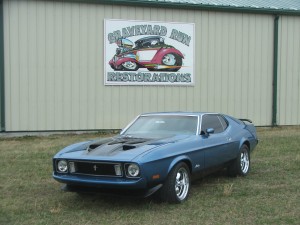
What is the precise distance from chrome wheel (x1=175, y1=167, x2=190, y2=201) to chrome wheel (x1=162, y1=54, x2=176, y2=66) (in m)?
9.64

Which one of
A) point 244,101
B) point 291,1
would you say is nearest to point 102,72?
point 244,101

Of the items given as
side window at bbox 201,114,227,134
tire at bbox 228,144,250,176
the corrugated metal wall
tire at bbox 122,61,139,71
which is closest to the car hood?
side window at bbox 201,114,227,134

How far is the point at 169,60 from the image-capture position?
15.9m

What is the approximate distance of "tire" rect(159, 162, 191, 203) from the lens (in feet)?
20.3

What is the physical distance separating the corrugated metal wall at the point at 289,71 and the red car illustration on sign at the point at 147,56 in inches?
168

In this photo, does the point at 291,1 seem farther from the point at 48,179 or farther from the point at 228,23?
the point at 48,179

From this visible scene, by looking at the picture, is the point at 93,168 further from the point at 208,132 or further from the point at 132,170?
the point at 208,132

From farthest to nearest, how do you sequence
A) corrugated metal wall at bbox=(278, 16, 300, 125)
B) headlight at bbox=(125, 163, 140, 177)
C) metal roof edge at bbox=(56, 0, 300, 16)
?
corrugated metal wall at bbox=(278, 16, 300, 125) → metal roof edge at bbox=(56, 0, 300, 16) → headlight at bbox=(125, 163, 140, 177)

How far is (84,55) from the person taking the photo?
49.7 feet

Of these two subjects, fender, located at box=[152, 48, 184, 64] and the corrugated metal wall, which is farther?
the corrugated metal wall

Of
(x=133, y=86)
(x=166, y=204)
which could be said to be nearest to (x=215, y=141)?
(x=166, y=204)

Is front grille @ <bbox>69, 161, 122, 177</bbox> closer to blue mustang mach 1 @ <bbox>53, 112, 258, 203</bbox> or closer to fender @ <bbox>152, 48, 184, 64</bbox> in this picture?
blue mustang mach 1 @ <bbox>53, 112, 258, 203</bbox>

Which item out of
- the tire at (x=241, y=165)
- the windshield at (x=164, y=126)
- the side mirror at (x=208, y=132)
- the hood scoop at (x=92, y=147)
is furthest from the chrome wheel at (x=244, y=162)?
the hood scoop at (x=92, y=147)

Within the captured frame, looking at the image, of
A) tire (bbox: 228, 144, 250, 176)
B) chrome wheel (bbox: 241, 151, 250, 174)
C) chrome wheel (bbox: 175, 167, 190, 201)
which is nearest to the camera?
chrome wheel (bbox: 175, 167, 190, 201)
